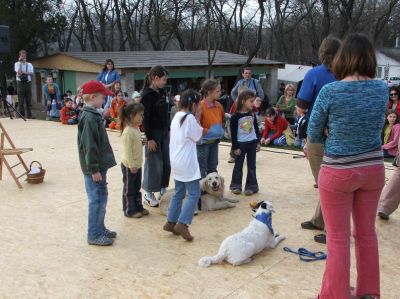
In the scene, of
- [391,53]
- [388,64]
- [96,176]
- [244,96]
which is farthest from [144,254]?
[391,53]

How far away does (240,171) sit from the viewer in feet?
18.6

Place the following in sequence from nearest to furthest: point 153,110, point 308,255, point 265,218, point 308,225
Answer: point 308,255 < point 265,218 < point 308,225 < point 153,110

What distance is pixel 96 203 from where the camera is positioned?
4.07 m

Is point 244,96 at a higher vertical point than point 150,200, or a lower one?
higher

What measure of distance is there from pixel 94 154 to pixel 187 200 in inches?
35.0

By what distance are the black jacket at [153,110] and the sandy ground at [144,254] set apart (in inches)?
35.8

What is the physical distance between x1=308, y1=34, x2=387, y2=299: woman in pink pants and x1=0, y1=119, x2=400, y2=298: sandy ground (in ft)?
2.10

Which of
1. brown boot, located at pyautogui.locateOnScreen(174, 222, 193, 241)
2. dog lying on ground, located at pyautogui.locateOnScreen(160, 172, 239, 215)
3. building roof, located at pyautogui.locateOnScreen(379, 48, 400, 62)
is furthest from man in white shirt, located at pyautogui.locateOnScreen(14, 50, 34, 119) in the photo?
building roof, located at pyautogui.locateOnScreen(379, 48, 400, 62)

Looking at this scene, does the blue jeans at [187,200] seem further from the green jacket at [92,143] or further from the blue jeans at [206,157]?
the blue jeans at [206,157]

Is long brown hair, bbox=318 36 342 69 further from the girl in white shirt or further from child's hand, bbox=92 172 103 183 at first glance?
child's hand, bbox=92 172 103 183

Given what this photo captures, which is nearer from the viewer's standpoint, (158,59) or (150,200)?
(150,200)

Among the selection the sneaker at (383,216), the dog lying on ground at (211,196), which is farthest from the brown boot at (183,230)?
the sneaker at (383,216)

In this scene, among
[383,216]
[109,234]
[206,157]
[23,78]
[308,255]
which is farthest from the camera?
[23,78]

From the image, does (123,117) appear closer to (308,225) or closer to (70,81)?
(308,225)
